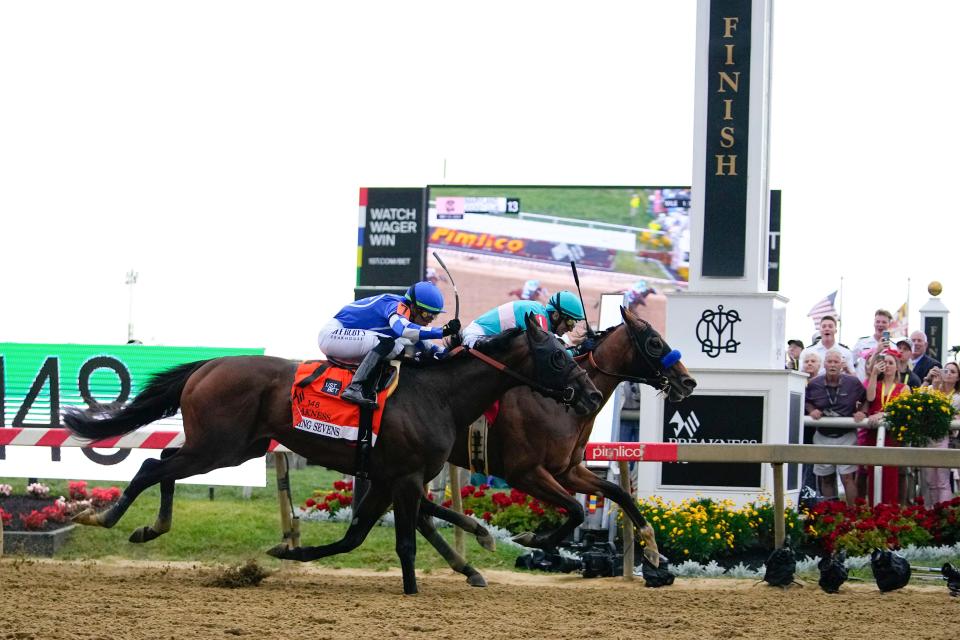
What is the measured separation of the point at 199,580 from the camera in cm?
808

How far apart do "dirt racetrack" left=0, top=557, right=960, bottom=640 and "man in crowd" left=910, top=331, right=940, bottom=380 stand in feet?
14.6

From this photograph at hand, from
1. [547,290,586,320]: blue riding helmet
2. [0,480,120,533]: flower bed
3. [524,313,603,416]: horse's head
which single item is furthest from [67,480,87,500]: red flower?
[524,313,603,416]: horse's head

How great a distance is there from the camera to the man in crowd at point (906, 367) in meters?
12.1

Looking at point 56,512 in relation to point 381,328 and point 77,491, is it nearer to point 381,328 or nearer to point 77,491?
point 77,491

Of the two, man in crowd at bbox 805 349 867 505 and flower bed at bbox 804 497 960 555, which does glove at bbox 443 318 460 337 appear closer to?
flower bed at bbox 804 497 960 555

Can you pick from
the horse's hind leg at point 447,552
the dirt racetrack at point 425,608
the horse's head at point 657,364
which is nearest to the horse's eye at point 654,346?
the horse's head at point 657,364

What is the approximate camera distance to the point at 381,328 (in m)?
7.93

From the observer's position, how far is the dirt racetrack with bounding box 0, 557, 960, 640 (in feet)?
19.4

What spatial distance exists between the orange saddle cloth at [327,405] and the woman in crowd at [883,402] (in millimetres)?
5375

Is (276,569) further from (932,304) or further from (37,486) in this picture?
(932,304)

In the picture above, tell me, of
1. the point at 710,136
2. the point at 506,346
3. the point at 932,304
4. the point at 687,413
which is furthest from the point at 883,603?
the point at 932,304

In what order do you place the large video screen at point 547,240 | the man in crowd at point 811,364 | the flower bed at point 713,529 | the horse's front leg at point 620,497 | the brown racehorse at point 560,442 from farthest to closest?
the large video screen at point 547,240, the man in crowd at point 811,364, the flower bed at point 713,529, the horse's front leg at point 620,497, the brown racehorse at point 560,442

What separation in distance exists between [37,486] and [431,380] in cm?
477

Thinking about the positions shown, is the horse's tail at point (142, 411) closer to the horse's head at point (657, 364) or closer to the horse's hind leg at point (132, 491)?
the horse's hind leg at point (132, 491)
